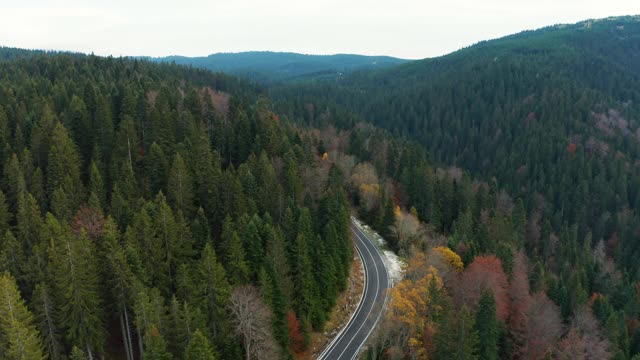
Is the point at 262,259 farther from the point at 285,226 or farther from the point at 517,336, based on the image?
the point at 517,336

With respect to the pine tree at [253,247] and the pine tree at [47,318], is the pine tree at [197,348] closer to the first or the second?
the pine tree at [47,318]

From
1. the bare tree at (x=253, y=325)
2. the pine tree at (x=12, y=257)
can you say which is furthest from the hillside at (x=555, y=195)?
the pine tree at (x=12, y=257)

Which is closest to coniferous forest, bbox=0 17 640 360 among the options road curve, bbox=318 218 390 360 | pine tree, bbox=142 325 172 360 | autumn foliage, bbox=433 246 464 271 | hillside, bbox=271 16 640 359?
pine tree, bbox=142 325 172 360

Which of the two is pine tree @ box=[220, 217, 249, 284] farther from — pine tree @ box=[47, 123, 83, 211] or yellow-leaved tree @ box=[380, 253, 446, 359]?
pine tree @ box=[47, 123, 83, 211]

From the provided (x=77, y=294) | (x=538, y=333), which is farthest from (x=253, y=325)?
(x=538, y=333)

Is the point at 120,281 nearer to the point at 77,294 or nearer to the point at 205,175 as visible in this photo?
the point at 77,294
